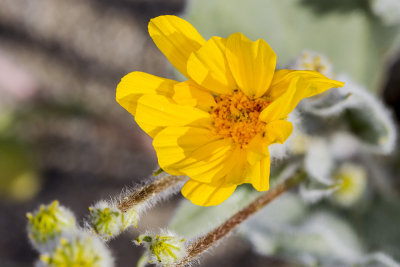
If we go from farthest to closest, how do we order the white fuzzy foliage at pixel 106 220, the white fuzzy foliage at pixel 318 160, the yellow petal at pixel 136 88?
the white fuzzy foliage at pixel 318 160
the yellow petal at pixel 136 88
the white fuzzy foliage at pixel 106 220

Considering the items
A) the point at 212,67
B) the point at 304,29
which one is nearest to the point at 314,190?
the point at 212,67

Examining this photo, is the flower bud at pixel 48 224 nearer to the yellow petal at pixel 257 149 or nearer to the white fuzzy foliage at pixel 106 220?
the white fuzzy foliage at pixel 106 220

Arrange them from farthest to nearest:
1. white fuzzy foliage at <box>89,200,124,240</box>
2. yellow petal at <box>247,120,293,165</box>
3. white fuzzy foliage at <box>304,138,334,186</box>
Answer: white fuzzy foliage at <box>304,138,334,186</box> < yellow petal at <box>247,120,293,165</box> < white fuzzy foliage at <box>89,200,124,240</box>

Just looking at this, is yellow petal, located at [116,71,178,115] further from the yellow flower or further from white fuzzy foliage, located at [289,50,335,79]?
white fuzzy foliage, located at [289,50,335,79]

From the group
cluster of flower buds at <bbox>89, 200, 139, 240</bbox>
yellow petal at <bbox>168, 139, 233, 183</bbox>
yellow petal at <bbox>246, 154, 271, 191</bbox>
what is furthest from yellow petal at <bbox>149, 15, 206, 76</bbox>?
cluster of flower buds at <bbox>89, 200, 139, 240</bbox>

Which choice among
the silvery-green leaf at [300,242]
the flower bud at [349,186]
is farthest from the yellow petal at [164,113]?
the flower bud at [349,186]

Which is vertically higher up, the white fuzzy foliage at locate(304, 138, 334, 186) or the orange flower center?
the orange flower center

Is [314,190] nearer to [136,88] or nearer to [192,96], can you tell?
[192,96]
